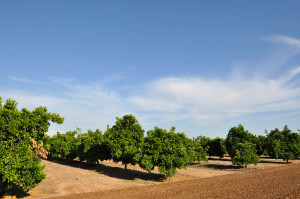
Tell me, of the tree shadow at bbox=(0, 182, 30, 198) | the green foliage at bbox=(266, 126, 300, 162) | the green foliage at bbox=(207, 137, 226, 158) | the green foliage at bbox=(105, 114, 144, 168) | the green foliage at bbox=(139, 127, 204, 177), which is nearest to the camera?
the tree shadow at bbox=(0, 182, 30, 198)

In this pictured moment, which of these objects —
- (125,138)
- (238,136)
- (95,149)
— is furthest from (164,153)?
(238,136)

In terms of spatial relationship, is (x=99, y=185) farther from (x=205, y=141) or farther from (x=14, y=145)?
(x=205, y=141)

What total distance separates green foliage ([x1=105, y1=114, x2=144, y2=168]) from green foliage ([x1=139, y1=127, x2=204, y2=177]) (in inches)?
140

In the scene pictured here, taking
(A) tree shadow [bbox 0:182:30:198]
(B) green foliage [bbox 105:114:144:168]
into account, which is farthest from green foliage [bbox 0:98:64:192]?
(B) green foliage [bbox 105:114:144:168]

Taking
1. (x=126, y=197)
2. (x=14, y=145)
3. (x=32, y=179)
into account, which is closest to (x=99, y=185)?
(x=126, y=197)

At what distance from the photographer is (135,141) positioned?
41438 millimetres

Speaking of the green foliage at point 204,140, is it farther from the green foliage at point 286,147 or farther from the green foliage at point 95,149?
the green foliage at point 95,149

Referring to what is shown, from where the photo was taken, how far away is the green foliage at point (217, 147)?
71694mm

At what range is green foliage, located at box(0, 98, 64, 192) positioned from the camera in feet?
65.7

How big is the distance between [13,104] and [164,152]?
24.0 meters

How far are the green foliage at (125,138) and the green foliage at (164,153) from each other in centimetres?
356

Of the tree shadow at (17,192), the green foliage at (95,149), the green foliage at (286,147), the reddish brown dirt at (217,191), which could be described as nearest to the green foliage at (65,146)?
the green foliage at (95,149)

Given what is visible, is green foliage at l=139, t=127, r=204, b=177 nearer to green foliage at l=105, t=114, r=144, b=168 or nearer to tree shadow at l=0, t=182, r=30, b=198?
green foliage at l=105, t=114, r=144, b=168

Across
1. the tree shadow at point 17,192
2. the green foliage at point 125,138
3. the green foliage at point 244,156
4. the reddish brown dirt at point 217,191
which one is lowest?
the tree shadow at point 17,192
